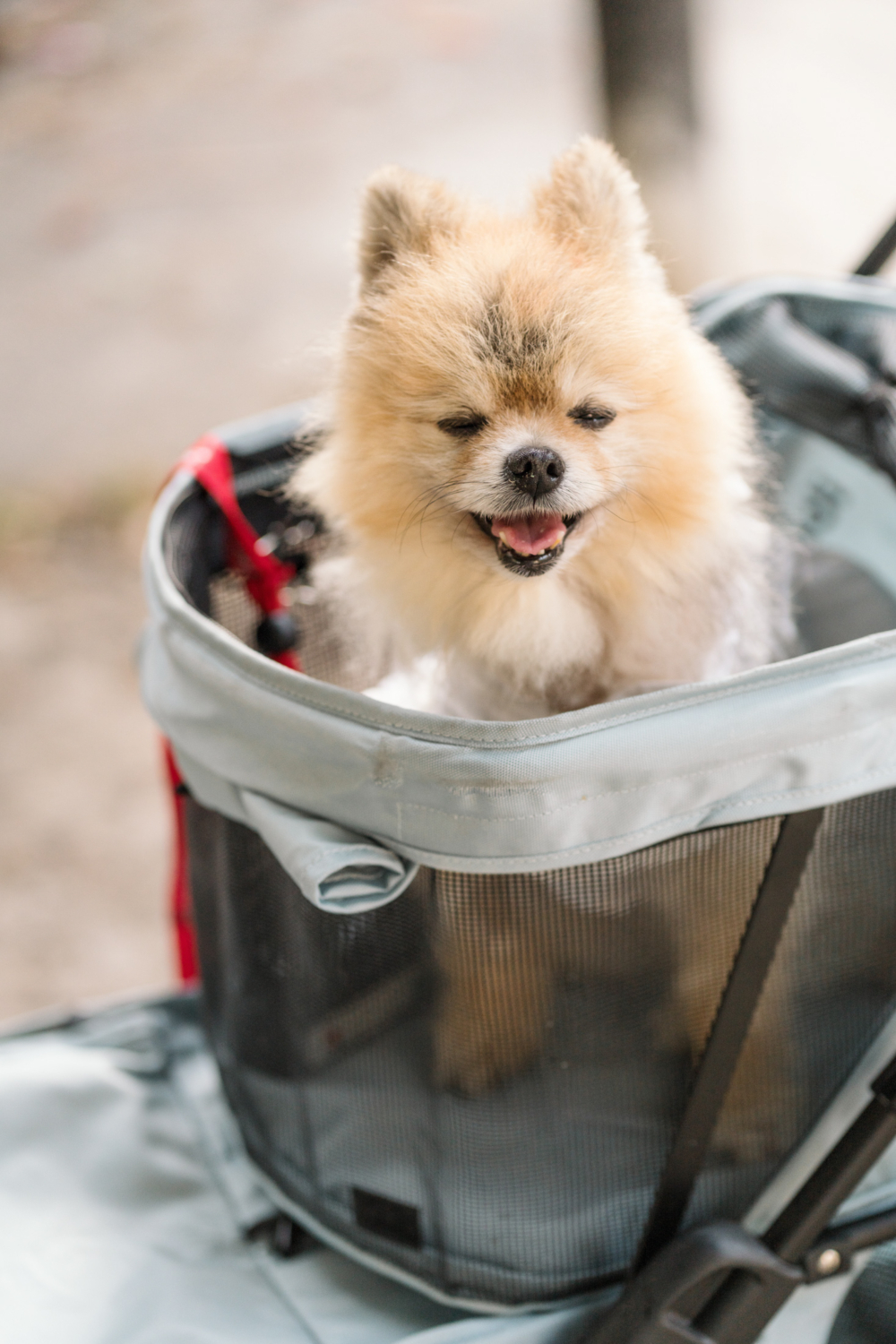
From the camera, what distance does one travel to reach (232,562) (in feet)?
5.11

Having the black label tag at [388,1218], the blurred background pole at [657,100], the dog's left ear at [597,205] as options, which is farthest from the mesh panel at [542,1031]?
the blurred background pole at [657,100]

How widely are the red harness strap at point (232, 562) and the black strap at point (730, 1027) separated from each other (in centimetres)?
64

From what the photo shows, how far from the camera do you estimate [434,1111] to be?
3.68ft

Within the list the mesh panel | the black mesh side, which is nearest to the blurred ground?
the mesh panel

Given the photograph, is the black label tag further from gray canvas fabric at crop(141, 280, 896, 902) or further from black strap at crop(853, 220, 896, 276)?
black strap at crop(853, 220, 896, 276)

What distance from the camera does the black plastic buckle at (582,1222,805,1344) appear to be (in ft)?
3.50

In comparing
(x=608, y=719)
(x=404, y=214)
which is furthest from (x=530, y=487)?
(x=404, y=214)

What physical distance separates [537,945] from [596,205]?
74 cm

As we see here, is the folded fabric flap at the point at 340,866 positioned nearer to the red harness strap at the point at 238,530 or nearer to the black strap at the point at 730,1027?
the black strap at the point at 730,1027

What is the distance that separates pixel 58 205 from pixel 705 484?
445cm

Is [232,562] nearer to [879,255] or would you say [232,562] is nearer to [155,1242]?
[155,1242]

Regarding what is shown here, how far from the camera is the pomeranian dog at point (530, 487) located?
1.08 meters

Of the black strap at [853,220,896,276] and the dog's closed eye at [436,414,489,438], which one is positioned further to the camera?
the black strap at [853,220,896,276]

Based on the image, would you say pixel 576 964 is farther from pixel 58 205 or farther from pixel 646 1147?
pixel 58 205
